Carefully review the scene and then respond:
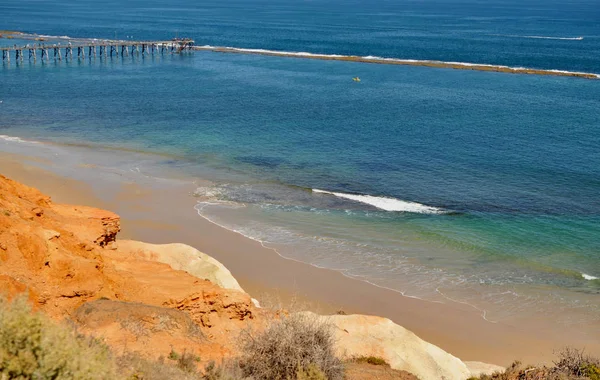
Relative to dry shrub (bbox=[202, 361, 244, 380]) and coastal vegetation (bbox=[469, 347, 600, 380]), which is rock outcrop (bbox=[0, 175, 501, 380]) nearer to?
dry shrub (bbox=[202, 361, 244, 380])

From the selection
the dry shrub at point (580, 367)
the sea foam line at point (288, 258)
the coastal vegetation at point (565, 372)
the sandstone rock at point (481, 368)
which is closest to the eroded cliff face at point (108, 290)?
the sandstone rock at point (481, 368)

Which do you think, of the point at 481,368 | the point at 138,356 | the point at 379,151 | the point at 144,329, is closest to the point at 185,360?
the point at 138,356

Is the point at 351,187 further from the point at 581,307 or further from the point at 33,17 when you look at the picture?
A: the point at 33,17

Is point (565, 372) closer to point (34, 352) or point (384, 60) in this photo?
point (34, 352)

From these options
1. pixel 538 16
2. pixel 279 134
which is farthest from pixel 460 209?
pixel 538 16

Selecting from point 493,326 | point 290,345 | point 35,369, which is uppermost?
point 35,369

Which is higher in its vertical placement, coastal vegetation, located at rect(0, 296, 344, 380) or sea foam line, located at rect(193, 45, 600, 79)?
sea foam line, located at rect(193, 45, 600, 79)

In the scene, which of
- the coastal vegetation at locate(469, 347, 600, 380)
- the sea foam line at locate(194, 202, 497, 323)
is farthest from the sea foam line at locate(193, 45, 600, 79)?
the coastal vegetation at locate(469, 347, 600, 380)
